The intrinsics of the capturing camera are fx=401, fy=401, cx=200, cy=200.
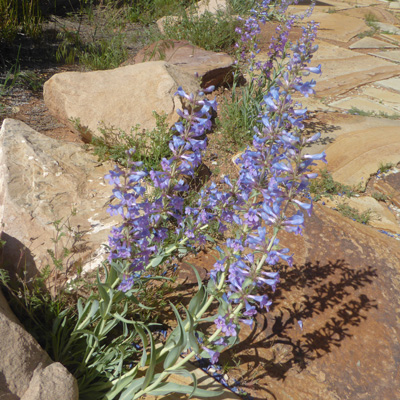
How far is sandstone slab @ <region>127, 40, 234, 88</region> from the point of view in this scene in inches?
206

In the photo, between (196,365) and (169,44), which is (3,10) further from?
(196,365)

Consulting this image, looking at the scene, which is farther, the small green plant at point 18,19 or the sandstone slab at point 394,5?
the sandstone slab at point 394,5

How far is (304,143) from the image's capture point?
141 centimetres

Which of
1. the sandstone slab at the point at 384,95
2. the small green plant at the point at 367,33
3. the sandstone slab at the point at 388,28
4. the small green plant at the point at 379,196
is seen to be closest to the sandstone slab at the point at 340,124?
the sandstone slab at the point at 384,95

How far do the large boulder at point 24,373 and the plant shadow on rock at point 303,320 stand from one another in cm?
97

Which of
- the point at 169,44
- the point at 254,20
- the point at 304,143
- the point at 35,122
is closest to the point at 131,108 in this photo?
the point at 35,122

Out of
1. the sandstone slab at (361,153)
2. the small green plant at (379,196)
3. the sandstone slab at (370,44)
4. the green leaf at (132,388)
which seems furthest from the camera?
the sandstone slab at (370,44)

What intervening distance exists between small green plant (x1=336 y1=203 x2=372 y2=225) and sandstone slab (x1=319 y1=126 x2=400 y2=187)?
425 millimetres

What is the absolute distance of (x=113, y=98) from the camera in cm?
407

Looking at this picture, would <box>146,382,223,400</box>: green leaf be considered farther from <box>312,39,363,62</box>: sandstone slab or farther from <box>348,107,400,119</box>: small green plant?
<box>312,39,363,62</box>: sandstone slab

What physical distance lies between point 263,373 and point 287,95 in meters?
1.51

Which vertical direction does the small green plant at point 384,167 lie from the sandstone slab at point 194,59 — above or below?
below

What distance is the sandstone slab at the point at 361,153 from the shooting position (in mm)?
3963

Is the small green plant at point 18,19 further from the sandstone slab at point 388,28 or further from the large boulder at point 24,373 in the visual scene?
the sandstone slab at point 388,28
